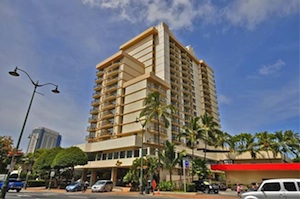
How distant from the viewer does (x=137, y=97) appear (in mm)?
53062

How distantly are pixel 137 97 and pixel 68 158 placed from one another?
21.1 meters

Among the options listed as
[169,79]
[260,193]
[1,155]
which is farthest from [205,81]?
[260,193]

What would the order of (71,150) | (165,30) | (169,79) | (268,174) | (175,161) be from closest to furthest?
(175,161), (268,174), (71,150), (169,79), (165,30)

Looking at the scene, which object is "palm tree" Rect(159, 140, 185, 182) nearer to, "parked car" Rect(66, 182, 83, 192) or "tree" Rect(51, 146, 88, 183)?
"parked car" Rect(66, 182, 83, 192)

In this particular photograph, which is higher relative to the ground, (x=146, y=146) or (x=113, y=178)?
(x=146, y=146)

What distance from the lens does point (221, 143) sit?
57.1m

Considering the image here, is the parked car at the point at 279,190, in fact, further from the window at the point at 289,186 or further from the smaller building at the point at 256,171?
the smaller building at the point at 256,171

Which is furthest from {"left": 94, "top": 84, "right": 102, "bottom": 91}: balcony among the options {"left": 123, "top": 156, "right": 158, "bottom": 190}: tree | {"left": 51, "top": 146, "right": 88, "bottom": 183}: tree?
{"left": 123, "top": 156, "right": 158, "bottom": 190}: tree

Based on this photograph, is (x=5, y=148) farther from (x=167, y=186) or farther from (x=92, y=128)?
(x=167, y=186)

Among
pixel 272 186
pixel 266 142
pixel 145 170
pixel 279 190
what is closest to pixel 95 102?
pixel 145 170

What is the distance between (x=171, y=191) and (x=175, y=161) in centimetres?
440

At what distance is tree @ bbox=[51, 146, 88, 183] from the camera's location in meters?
40.2

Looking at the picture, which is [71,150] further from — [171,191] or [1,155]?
[171,191]

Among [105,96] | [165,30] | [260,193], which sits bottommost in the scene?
[260,193]
